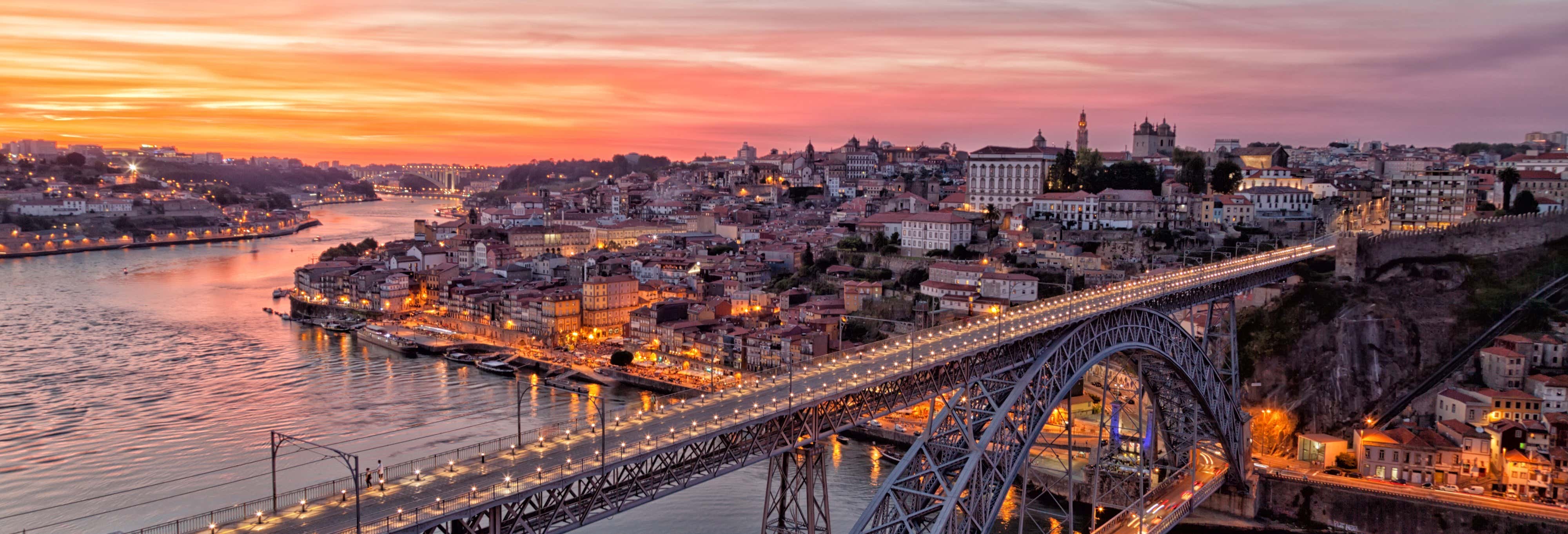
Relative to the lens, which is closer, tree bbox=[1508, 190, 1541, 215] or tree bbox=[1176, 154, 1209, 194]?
tree bbox=[1508, 190, 1541, 215]

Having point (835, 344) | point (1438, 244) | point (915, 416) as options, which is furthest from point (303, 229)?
point (1438, 244)

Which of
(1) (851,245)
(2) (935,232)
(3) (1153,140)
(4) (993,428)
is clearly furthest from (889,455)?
(3) (1153,140)

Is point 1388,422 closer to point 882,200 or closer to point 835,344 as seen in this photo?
point 835,344

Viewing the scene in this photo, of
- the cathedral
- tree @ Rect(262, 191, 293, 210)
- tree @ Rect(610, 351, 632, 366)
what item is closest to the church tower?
the cathedral

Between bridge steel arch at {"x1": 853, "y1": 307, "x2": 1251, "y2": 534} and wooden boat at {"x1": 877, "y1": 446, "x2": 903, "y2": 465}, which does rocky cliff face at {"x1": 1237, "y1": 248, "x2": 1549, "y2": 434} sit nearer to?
bridge steel arch at {"x1": 853, "y1": 307, "x2": 1251, "y2": 534}

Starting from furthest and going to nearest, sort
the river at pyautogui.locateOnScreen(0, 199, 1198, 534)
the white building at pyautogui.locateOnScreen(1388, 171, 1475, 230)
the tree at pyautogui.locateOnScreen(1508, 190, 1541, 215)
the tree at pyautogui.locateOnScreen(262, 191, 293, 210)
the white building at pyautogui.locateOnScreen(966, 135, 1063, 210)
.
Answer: the tree at pyautogui.locateOnScreen(262, 191, 293, 210) → the white building at pyautogui.locateOnScreen(966, 135, 1063, 210) → the white building at pyautogui.locateOnScreen(1388, 171, 1475, 230) → the tree at pyautogui.locateOnScreen(1508, 190, 1541, 215) → the river at pyautogui.locateOnScreen(0, 199, 1198, 534)

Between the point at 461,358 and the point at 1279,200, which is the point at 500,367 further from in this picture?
the point at 1279,200

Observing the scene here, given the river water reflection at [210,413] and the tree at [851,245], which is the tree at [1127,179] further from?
the river water reflection at [210,413]

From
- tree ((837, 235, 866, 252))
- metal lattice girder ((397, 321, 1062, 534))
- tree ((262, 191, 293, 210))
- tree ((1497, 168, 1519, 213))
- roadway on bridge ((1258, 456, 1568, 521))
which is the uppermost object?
tree ((1497, 168, 1519, 213))
